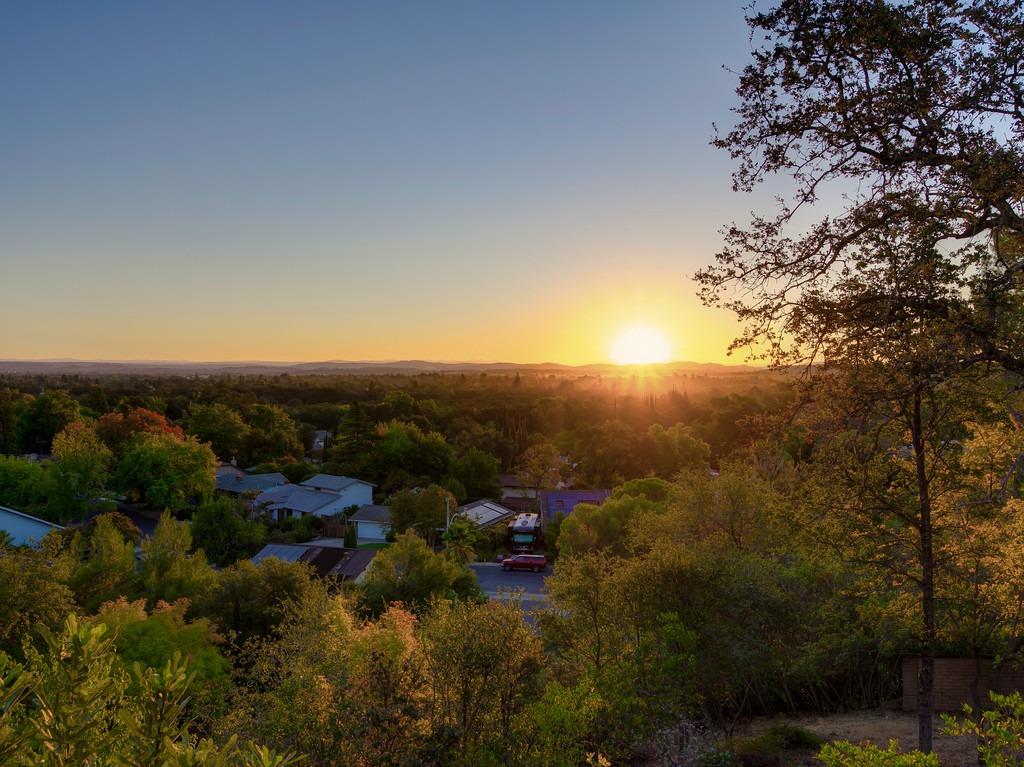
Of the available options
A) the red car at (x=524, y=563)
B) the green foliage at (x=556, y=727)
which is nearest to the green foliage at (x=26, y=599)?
the green foliage at (x=556, y=727)

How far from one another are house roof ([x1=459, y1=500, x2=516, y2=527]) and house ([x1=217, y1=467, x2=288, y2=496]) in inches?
533

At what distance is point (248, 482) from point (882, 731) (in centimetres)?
4051

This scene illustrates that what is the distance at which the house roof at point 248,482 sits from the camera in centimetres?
4356

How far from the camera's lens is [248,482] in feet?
148

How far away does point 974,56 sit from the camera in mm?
5309

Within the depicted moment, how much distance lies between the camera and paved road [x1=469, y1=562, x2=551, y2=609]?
2686 centimetres

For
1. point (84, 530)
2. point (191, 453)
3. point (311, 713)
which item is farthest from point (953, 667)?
point (191, 453)

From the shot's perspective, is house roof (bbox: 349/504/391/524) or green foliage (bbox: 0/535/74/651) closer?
green foliage (bbox: 0/535/74/651)

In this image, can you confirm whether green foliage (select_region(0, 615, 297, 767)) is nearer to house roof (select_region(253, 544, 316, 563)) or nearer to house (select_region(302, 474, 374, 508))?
house roof (select_region(253, 544, 316, 563))

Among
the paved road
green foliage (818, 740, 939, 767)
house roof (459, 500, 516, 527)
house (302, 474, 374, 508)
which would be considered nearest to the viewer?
green foliage (818, 740, 939, 767)

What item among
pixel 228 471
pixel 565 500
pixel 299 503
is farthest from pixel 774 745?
pixel 228 471

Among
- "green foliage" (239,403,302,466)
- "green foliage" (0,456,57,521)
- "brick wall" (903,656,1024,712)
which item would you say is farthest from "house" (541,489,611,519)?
"green foliage" (0,456,57,521)

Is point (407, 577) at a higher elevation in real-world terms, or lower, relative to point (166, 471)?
lower

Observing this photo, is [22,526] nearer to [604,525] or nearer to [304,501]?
[304,501]
